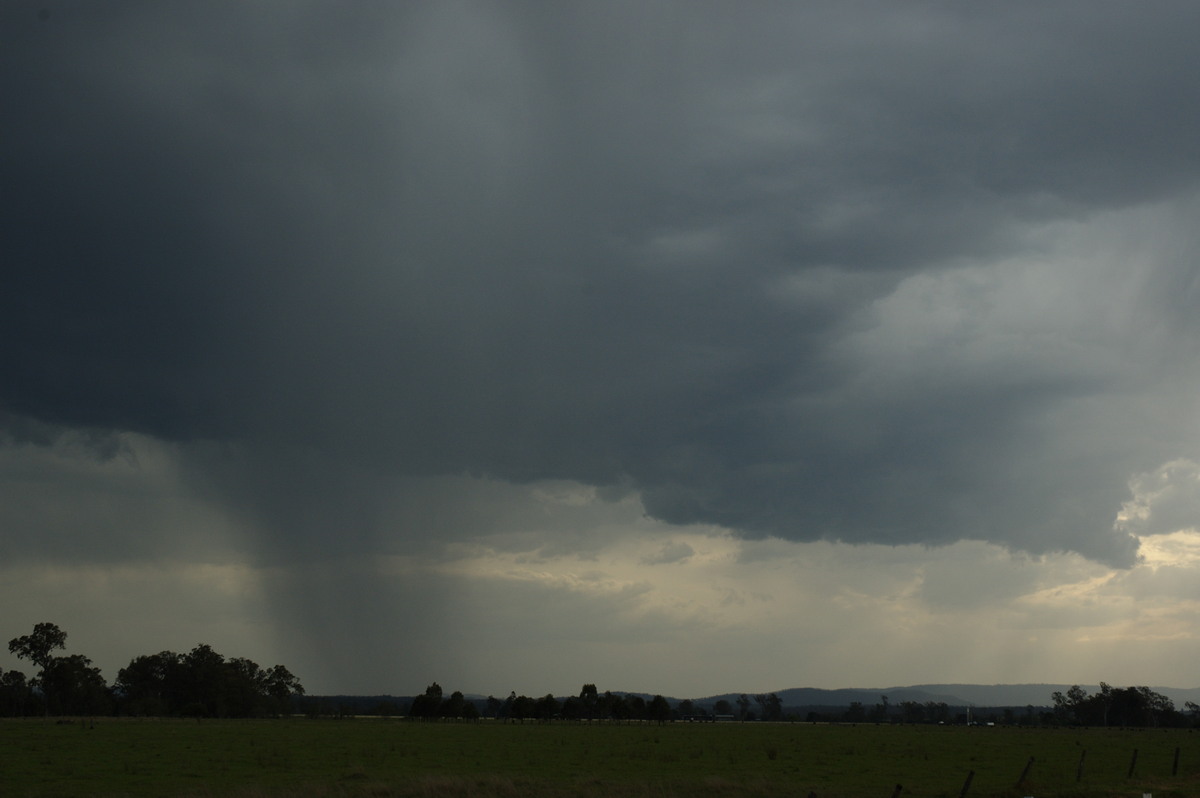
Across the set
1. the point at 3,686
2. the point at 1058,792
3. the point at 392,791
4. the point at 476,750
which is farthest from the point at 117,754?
the point at 3,686

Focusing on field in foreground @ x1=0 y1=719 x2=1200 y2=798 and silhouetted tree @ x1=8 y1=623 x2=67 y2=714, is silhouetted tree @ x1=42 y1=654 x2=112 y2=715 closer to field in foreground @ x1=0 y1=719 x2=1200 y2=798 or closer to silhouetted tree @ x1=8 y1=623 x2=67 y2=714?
silhouetted tree @ x1=8 y1=623 x2=67 y2=714

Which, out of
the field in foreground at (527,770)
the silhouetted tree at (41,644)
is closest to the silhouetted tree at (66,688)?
the silhouetted tree at (41,644)

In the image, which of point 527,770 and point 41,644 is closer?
point 527,770

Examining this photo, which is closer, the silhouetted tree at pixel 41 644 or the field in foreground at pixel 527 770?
the field in foreground at pixel 527 770

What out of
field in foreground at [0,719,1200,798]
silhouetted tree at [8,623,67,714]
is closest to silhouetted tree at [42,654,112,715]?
silhouetted tree at [8,623,67,714]

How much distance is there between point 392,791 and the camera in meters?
38.3

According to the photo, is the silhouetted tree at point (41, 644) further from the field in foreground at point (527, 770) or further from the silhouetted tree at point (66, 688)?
the field in foreground at point (527, 770)

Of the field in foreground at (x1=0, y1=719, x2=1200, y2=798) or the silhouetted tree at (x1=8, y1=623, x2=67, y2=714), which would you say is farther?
the silhouetted tree at (x1=8, y1=623, x2=67, y2=714)

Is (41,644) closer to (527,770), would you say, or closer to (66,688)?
(66,688)

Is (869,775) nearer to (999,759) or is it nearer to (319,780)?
(999,759)

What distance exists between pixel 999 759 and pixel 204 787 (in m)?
59.7

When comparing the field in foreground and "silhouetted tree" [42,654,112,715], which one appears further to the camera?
"silhouetted tree" [42,654,112,715]

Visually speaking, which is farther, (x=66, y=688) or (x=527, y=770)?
(x=66, y=688)

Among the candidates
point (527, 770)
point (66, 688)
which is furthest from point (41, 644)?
point (527, 770)
